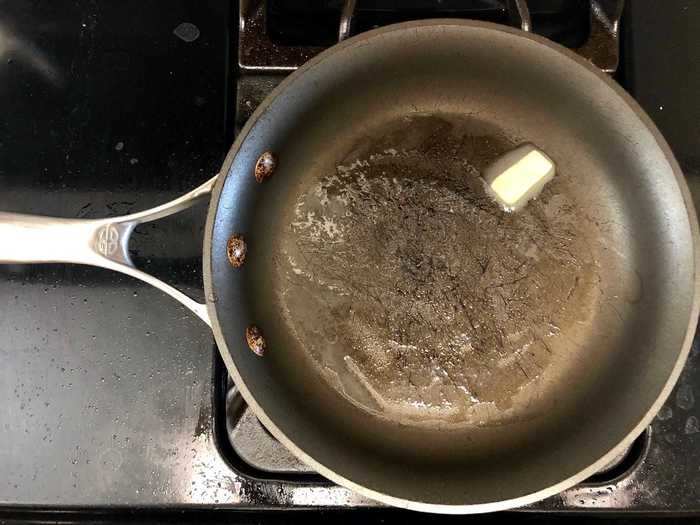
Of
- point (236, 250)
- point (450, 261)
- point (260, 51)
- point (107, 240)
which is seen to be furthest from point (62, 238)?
point (450, 261)

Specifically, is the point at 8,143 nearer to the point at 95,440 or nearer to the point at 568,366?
the point at 95,440

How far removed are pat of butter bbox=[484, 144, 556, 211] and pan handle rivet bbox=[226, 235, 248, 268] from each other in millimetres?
314

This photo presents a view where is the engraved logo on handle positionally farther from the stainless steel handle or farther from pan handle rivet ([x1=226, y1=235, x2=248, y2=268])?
pan handle rivet ([x1=226, y1=235, x2=248, y2=268])

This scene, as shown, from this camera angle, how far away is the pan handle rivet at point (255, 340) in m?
0.71

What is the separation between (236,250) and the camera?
2.36 feet

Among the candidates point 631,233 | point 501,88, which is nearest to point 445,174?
point 501,88

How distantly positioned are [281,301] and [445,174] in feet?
0.85

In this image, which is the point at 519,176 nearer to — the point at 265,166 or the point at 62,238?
the point at 265,166

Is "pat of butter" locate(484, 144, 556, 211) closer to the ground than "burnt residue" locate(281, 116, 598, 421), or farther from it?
farther from it

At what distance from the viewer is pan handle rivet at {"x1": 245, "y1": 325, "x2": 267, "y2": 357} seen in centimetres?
71

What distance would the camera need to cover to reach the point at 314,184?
813mm

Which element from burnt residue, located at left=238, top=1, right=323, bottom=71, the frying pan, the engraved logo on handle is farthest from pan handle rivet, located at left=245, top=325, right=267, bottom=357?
burnt residue, located at left=238, top=1, right=323, bottom=71

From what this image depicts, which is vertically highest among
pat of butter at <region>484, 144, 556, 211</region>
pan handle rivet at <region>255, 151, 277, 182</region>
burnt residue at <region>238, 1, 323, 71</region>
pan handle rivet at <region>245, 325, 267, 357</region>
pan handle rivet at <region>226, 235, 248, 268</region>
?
burnt residue at <region>238, 1, 323, 71</region>

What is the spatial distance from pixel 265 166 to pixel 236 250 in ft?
0.35
